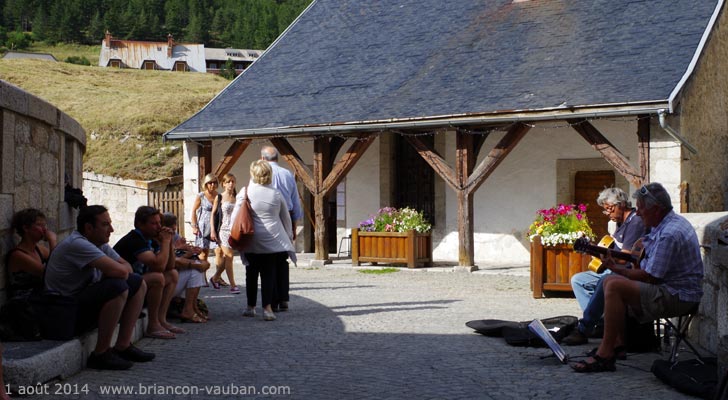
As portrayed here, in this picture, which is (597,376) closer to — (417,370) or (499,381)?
(499,381)

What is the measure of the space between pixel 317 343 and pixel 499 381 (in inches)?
75.9

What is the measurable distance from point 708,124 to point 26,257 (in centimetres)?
1220

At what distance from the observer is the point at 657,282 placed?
5816mm

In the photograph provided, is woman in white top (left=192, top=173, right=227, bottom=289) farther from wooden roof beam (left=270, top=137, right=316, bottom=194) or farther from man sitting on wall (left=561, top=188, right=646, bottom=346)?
wooden roof beam (left=270, top=137, right=316, bottom=194)

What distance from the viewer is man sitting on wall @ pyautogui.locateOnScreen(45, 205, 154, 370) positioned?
19.2 feet

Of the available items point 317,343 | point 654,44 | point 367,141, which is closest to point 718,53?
point 654,44

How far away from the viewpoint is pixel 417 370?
5973mm

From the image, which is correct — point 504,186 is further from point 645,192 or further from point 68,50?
point 68,50

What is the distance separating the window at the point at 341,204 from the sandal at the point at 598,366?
44.3 feet

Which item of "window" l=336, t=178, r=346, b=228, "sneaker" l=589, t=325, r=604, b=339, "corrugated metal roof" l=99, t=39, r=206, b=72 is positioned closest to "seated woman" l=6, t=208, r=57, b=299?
"sneaker" l=589, t=325, r=604, b=339

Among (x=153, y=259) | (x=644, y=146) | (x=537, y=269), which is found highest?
(x=644, y=146)

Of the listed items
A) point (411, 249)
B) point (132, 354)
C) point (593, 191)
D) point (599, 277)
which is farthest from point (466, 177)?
point (132, 354)

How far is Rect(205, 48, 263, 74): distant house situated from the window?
253 ft

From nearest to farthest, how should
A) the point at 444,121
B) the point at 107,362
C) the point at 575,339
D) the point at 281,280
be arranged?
the point at 107,362, the point at 575,339, the point at 281,280, the point at 444,121
